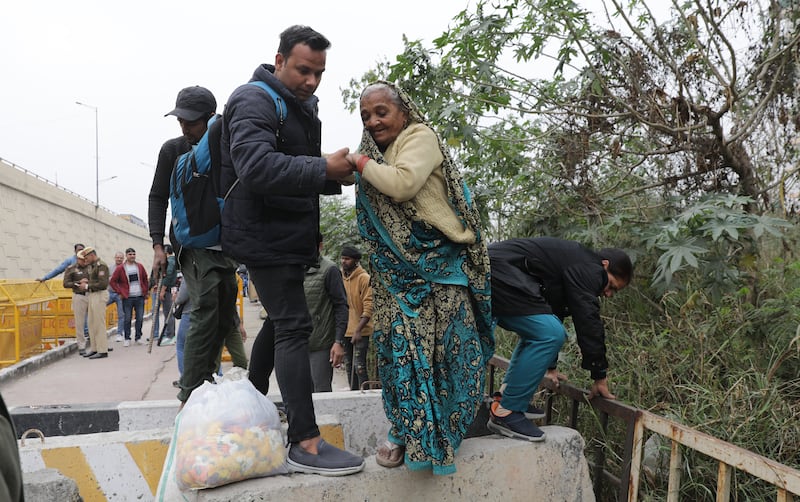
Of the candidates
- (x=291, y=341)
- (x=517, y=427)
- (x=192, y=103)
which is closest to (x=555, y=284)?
(x=517, y=427)

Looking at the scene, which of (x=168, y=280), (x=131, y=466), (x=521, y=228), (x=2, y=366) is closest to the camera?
(x=131, y=466)

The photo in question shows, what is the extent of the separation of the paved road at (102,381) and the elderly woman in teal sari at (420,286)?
4534 millimetres

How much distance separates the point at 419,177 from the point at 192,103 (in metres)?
1.72

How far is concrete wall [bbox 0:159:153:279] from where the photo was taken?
59.9 feet

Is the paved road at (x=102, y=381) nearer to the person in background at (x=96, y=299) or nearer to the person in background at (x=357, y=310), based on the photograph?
the person in background at (x=96, y=299)

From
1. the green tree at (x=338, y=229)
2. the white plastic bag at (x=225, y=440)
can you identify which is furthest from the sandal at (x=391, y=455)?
the green tree at (x=338, y=229)

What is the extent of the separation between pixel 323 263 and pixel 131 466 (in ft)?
8.13

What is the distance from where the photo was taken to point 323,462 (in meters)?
2.22

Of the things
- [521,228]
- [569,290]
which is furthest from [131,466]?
[521,228]

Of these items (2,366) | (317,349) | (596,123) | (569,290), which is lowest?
(2,366)

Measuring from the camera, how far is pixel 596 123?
188 inches

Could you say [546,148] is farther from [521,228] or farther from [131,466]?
[131,466]

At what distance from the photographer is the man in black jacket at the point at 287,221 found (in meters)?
2.20

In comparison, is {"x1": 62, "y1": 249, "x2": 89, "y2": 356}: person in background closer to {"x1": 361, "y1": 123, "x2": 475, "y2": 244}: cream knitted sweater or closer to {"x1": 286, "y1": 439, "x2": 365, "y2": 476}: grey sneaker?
{"x1": 286, "y1": 439, "x2": 365, "y2": 476}: grey sneaker
